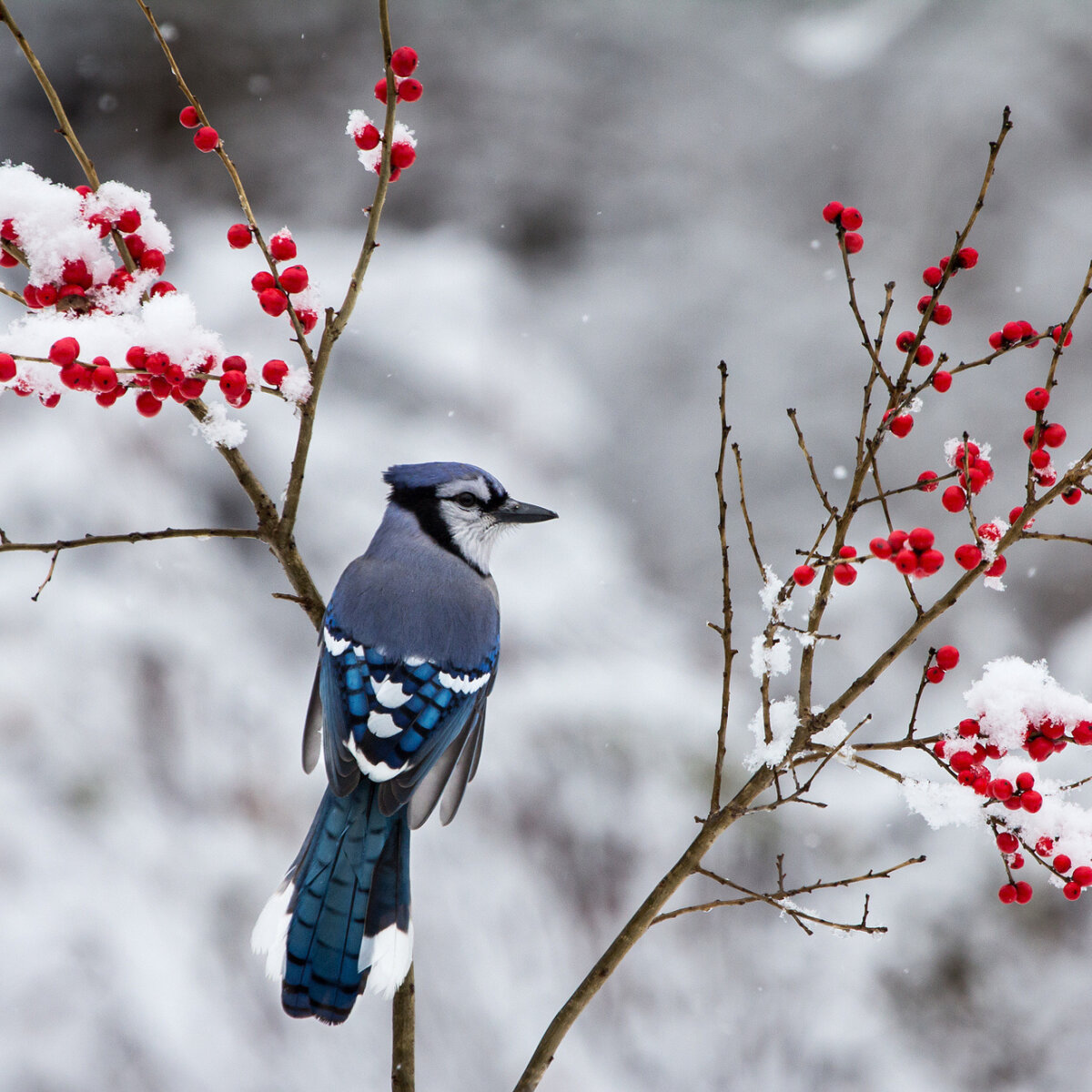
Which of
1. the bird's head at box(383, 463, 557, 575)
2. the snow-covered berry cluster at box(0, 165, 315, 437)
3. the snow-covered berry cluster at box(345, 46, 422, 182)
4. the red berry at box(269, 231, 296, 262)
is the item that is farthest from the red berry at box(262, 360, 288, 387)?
the bird's head at box(383, 463, 557, 575)

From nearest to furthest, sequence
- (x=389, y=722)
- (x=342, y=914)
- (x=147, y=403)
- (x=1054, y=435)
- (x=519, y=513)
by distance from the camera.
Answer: (x=1054, y=435) → (x=147, y=403) → (x=342, y=914) → (x=389, y=722) → (x=519, y=513)

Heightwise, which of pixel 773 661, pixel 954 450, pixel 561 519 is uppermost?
pixel 561 519

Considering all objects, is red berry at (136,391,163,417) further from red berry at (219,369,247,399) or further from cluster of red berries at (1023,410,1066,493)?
cluster of red berries at (1023,410,1066,493)

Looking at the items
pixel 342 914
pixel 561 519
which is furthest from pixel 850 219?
pixel 561 519

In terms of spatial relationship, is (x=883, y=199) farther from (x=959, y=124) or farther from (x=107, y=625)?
(x=107, y=625)

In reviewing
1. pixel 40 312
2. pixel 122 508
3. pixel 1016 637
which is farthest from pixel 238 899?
pixel 1016 637

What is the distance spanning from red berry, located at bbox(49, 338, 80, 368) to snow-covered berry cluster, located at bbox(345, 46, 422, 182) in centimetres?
38

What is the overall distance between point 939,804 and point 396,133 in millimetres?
967

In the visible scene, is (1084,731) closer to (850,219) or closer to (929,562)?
(929,562)

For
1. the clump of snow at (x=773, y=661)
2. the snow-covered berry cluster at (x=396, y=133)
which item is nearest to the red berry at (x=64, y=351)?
the snow-covered berry cluster at (x=396, y=133)

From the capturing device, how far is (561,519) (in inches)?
122

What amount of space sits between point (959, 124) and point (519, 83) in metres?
1.51

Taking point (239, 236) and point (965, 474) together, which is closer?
point (965, 474)

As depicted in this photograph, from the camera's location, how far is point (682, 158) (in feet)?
11.2
